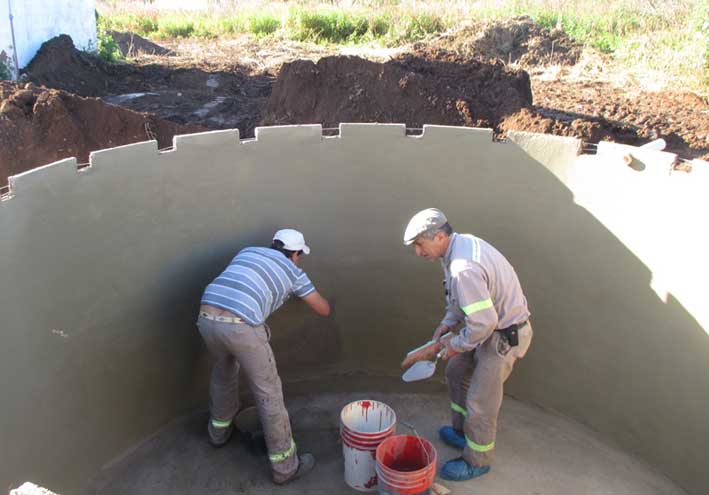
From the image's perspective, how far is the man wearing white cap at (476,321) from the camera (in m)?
3.32

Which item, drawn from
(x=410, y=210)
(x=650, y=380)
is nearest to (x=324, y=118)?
(x=410, y=210)

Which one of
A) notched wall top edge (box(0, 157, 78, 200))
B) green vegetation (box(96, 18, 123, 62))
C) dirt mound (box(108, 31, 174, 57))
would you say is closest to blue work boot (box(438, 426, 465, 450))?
notched wall top edge (box(0, 157, 78, 200))

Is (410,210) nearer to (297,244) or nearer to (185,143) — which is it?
(297,244)

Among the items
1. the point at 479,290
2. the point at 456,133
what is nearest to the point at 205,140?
the point at 456,133

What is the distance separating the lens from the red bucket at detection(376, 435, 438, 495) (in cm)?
336

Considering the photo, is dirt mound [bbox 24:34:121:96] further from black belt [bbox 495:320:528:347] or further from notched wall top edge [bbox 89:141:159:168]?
black belt [bbox 495:320:528:347]

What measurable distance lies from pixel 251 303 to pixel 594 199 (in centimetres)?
216

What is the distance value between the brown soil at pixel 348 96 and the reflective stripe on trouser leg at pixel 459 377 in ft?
7.54

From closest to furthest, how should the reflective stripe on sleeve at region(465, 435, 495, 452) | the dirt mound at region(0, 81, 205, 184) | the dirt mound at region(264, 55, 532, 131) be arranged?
1. the reflective stripe on sleeve at region(465, 435, 495, 452)
2. the dirt mound at region(0, 81, 205, 184)
3. the dirt mound at region(264, 55, 532, 131)

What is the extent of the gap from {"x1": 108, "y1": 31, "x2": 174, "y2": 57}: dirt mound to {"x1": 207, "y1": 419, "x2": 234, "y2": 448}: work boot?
355 inches

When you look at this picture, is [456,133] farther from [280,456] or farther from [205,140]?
[280,456]

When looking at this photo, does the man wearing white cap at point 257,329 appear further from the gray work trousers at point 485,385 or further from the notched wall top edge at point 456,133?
the notched wall top edge at point 456,133

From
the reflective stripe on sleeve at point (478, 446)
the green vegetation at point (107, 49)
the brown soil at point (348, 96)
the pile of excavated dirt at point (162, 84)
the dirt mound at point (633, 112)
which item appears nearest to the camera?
the reflective stripe on sleeve at point (478, 446)

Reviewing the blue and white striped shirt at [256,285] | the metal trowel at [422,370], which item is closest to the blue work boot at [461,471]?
the metal trowel at [422,370]
